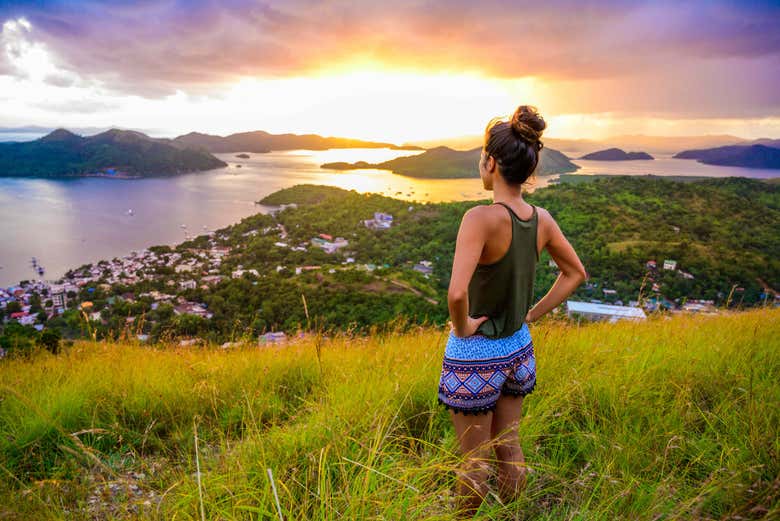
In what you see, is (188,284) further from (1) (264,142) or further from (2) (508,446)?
(1) (264,142)

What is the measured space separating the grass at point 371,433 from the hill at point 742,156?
67.9m


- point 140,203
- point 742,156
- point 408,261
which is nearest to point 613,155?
point 742,156

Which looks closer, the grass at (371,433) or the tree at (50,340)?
the grass at (371,433)

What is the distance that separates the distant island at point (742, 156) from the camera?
1956 inches

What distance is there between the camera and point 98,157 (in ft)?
243

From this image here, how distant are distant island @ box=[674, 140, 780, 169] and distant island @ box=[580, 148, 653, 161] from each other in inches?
299

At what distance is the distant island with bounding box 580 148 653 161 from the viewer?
61812 mm

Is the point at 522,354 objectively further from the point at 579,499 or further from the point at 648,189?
the point at 648,189

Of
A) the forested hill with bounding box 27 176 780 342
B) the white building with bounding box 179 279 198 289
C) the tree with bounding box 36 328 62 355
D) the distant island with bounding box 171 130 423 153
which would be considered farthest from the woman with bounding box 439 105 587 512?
the distant island with bounding box 171 130 423 153

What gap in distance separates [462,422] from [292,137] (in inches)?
5052

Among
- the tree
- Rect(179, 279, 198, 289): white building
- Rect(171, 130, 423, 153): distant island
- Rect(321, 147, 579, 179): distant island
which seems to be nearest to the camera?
the tree

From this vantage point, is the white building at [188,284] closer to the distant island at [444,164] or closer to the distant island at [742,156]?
the distant island at [444,164]

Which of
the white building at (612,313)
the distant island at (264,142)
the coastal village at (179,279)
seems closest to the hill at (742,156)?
the coastal village at (179,279)

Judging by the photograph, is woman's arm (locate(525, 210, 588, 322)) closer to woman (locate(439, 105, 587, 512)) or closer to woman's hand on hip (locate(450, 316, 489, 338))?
woman (locate(439, 105, 587, 512))
